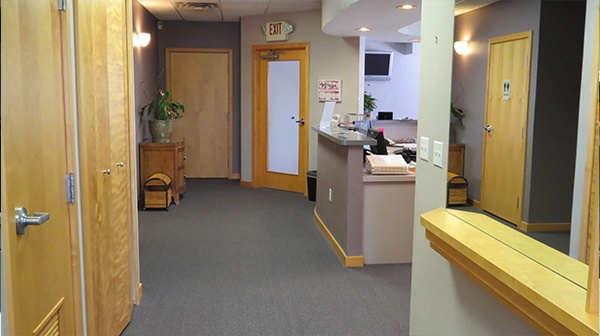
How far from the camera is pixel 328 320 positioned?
338 centimetres

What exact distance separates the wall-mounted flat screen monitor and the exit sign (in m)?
1.89

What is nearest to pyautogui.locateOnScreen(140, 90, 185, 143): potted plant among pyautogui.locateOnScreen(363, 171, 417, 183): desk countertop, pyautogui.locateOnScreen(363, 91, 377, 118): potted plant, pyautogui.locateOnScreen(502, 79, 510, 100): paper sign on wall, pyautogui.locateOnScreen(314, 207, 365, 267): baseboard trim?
pyautogui.locateOnScreen(314, 207, 365, 267): baseboard trim

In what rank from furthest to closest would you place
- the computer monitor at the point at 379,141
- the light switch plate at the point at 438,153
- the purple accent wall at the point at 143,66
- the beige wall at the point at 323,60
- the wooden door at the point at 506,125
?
the beige wall at the point at 323,60 → the purple accent wall at the point at 143,66 → the computer monitor at the point at 379,141 → the light switch plate at the point at 438,153 → the wooden door at the point at 506,125

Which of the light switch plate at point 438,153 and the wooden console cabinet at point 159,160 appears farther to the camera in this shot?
the wooden console cabinet at point 159,160

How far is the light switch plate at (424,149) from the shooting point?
8.56 ft

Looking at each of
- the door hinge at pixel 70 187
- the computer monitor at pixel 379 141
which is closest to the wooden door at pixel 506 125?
the door hinge at pixel 70 187

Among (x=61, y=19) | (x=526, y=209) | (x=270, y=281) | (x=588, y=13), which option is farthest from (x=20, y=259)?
(x=270, y=281)

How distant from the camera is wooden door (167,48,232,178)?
8.84 meters

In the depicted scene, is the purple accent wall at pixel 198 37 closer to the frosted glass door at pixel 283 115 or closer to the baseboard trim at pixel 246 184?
the frosted glass door at pixel 283 115

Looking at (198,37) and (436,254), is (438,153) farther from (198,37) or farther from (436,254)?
(198,37)

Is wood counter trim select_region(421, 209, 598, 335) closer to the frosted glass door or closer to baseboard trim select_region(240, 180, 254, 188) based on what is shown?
the frosted glass door

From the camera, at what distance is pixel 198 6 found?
7.33 m

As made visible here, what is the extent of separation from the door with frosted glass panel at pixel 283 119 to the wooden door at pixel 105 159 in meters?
4.54

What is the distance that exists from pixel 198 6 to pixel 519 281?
658 centimetres
